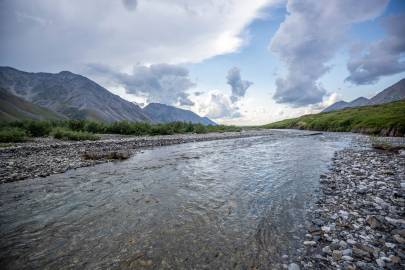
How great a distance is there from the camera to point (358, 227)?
5.98 meters

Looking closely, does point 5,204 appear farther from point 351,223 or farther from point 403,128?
point 403,128

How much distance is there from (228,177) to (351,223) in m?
7.31

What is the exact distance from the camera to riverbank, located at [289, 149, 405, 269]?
4.62 metres

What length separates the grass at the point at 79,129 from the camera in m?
32.2

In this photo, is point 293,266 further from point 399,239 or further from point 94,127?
point 94,127

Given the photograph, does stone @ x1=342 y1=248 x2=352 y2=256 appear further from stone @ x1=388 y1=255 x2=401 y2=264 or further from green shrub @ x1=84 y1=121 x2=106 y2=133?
green shrub @ x1=84 y1=121 x2=106 y2=133

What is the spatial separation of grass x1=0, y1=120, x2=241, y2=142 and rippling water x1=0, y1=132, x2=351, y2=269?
2446 centimetres

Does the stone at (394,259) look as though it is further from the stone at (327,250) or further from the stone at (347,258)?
the stone at (327,250)

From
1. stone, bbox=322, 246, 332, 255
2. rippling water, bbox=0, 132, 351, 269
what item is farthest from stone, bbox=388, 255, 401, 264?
rippling water, bbox=0, 132, 351, 269

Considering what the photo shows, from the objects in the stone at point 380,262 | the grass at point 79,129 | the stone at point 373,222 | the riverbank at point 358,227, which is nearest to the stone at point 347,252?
the riverbank at point 358,227

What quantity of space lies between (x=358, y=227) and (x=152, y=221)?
21.1 feet

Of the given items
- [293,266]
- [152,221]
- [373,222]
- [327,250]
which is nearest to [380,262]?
[327,250]

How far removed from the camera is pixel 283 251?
5.23m

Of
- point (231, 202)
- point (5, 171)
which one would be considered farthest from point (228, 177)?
point (5, 171)
